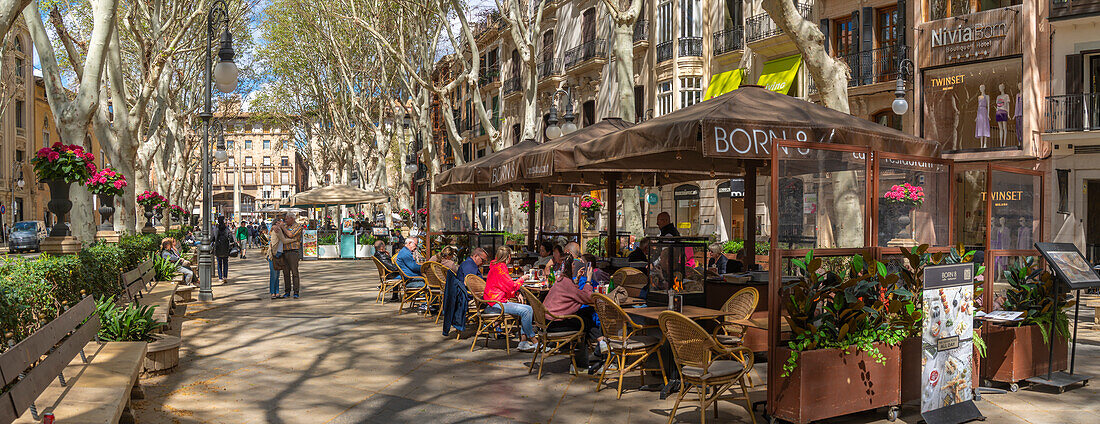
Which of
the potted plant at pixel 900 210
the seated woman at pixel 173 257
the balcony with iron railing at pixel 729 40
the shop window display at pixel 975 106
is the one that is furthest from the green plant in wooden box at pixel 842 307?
the balcony with iron railing at pixel 729 40

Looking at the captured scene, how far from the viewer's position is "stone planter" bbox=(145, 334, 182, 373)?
24.5 ft

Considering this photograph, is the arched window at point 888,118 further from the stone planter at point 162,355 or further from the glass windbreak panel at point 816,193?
the stone planter at point 162,355

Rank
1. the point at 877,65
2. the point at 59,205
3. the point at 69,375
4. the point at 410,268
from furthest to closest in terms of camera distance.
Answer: the point at 877,65
the point at 410,268
the point at 59,205
the point at 69,375

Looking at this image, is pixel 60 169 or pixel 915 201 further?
pixel 60 169

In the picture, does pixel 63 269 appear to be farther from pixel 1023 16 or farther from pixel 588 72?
pixel 588 72

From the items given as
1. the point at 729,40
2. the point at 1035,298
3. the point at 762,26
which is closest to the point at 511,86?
the point at 729,40

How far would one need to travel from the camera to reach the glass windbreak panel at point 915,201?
6.88 metres

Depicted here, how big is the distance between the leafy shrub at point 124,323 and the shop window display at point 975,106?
20.3 meters

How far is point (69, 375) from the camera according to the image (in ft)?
18.4

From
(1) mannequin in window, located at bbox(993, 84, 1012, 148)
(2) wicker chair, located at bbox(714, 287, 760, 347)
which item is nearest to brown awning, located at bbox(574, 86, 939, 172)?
(2) wicker chair, located at bbox(714, 287, 760, 347)

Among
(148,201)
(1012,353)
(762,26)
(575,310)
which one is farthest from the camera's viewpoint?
(762,26)

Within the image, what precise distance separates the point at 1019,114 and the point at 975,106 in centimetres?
138

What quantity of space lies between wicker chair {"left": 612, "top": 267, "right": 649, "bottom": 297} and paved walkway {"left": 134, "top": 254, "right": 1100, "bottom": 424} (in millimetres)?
1245

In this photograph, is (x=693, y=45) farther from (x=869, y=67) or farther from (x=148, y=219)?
(x=148, y=219)
